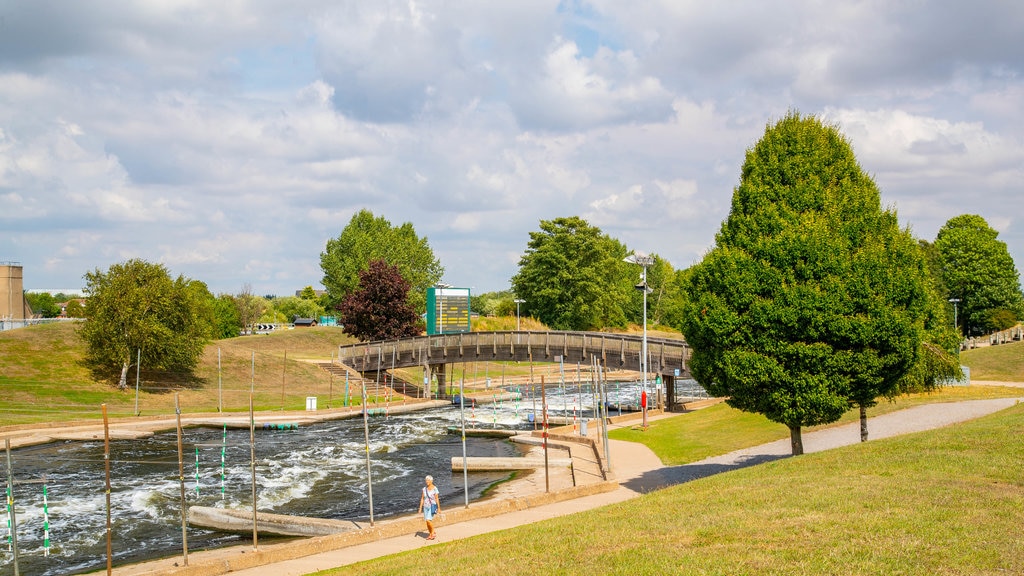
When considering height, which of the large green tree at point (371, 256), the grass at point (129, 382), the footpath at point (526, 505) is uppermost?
the large green tree at point (371, 256)

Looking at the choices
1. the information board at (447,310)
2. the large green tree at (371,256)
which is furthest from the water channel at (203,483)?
the large green tree at (371,256)

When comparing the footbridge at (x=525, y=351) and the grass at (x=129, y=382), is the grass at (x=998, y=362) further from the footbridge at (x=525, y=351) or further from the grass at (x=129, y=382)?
the grass at (x=129, y=382)

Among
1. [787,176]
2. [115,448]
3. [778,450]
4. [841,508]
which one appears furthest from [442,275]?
[841,508]

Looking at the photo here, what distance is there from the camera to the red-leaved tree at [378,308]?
93.3 meters

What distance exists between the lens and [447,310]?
91250 millimetres

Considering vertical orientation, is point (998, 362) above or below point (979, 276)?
below

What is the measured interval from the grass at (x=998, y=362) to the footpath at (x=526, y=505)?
1242 inches

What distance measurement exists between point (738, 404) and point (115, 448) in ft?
119

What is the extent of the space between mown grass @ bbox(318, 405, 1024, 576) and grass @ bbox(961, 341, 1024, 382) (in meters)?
56.5

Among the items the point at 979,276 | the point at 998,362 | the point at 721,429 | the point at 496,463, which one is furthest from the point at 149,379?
the point at 979,276

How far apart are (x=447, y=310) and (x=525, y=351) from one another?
20332 mm

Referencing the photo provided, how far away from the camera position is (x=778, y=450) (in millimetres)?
37250

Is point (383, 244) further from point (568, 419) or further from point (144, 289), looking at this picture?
point (568, 419)

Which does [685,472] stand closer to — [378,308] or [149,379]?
[149,379]
